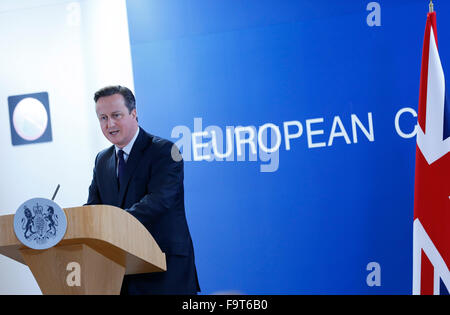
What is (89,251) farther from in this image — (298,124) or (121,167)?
(298,124)

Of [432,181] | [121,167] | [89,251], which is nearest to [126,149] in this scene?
[121,167]

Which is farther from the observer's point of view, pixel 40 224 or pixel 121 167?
pixel 121 167

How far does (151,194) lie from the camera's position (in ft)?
9.14

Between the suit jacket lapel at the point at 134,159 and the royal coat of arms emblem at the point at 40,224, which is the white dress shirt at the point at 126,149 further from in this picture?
the royal coat of arms emblem at the point at 40,224

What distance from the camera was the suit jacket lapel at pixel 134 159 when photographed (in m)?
2.84

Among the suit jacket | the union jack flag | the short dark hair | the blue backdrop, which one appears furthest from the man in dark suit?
the union jack flag

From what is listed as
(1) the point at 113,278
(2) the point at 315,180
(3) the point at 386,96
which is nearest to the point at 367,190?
(2) the point at 315,180

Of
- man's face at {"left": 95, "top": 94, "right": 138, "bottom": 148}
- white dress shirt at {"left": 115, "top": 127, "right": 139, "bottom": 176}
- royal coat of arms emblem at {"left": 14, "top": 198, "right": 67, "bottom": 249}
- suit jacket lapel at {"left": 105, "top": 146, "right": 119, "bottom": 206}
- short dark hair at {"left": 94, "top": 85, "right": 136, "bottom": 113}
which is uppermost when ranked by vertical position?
short dark hair at {"left": 94, "top": 85, "right": 136, "bottom": 113}

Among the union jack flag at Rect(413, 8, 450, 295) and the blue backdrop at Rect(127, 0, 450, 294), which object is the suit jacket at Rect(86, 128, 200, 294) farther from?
the union jack flag at Rect(413, 8, 450, 295)

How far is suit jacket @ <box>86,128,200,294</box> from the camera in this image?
2750 mm

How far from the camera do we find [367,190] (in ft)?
11.5

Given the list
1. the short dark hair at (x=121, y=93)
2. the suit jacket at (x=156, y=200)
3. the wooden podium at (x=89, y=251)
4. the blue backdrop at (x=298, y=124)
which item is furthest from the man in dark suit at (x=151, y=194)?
the blue backdrop at (x=298, y=124)

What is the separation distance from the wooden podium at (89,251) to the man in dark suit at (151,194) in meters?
0.56

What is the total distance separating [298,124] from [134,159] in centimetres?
121
